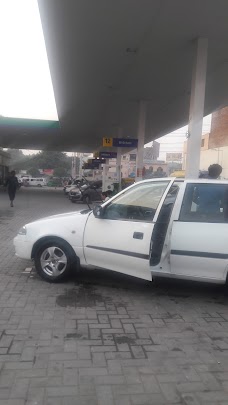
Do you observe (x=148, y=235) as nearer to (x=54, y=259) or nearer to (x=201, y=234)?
(x=201, y=234)

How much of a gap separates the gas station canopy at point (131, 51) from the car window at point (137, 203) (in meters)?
4.43

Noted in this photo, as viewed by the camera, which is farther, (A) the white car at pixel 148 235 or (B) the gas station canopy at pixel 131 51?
(B) the gas station canopy at pixel 131 51

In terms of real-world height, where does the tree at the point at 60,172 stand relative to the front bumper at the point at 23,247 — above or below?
below

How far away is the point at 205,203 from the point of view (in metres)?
5.21

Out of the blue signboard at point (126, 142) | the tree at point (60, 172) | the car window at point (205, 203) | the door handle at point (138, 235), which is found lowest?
the tree at point (60, 172)

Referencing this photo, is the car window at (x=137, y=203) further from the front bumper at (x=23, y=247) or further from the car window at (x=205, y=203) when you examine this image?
the front bumper at (x=23, y=247)

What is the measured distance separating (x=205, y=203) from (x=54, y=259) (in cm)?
241

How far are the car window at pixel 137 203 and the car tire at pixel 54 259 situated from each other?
2.66ft

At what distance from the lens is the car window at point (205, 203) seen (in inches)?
201

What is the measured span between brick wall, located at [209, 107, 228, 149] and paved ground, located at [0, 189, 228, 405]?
37057mm

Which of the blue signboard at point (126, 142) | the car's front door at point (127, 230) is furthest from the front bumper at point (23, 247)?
the blue signboard at point (126, 142)

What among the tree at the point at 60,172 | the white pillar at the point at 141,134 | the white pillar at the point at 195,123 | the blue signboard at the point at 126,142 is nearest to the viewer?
the white pillar at the point at 195,123

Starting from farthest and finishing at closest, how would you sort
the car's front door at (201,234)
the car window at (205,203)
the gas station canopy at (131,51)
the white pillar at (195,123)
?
the white pillar at (195,123)
the gas station canopy at (131,51)
the car window at (205,203)
the car's front door at (201,234)

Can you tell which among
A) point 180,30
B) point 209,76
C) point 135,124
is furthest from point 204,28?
point 135,124
